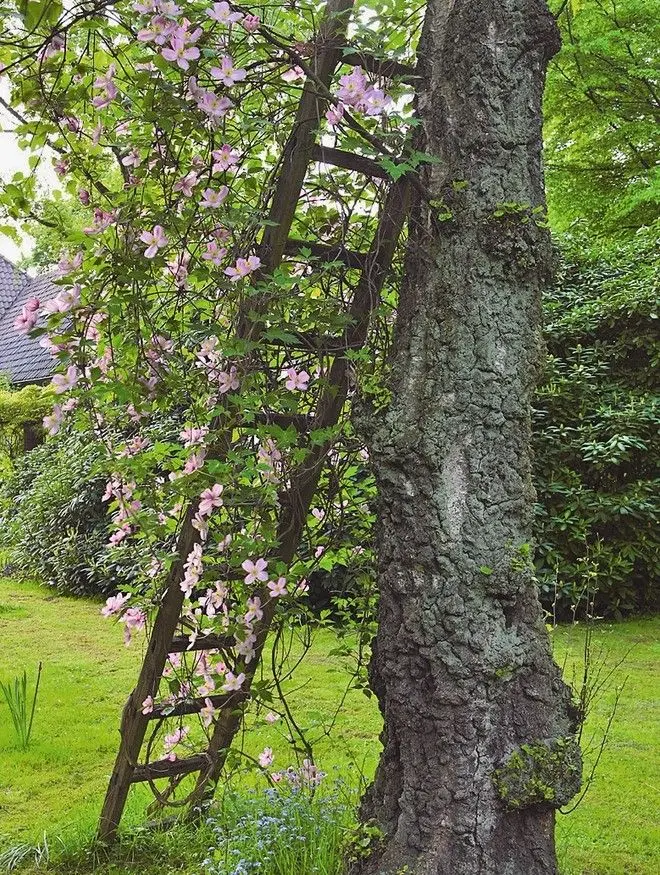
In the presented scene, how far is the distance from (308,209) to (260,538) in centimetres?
104

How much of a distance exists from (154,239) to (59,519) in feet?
22.6

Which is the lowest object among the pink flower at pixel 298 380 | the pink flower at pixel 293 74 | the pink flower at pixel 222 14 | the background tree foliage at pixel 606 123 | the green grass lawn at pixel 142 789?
the green grass lawn at pixel 142 789

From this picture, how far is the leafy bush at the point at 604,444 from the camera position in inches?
244

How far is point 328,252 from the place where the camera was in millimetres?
2385

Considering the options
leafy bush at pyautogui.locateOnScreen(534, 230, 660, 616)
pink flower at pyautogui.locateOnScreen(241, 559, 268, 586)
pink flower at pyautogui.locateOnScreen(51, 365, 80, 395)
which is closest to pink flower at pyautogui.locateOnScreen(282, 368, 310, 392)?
pink flower at pyautogui.locateOnScreen(241, 559, 268, 586)

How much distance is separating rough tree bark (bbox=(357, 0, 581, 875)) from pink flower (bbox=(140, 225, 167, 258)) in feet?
2.12

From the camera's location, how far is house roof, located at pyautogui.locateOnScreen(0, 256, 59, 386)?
12422 mm

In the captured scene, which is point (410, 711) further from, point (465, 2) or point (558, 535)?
point (558, 535)

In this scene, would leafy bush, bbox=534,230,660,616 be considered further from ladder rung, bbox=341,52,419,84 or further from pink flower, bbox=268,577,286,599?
ladder rung, bbox=341,52,419,84

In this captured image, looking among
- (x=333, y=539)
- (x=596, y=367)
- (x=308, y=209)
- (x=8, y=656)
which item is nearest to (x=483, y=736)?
(x=333, y=539)

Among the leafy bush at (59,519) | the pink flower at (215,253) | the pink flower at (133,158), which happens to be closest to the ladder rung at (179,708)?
the pink flower at (215,253)

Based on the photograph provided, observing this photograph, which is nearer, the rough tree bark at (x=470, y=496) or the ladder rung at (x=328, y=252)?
the rough tree bark at (x=470, y=496)

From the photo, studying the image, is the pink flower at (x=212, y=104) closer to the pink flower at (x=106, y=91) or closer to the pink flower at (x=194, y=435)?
the pink flower at (x=106, y=91)

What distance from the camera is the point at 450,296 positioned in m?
2.05
